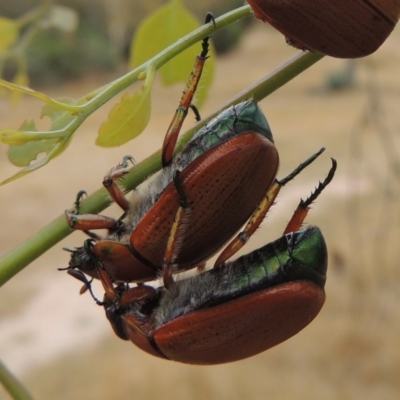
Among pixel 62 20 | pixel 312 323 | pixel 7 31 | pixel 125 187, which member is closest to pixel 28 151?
pixel 125 187

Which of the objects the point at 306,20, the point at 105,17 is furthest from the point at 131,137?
the point at 105,17

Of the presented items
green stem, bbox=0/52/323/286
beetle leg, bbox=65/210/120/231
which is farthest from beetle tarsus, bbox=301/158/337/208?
beetle leg, bbox=65/210/120/231

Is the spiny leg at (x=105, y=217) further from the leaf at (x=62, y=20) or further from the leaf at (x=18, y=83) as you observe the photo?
the leaf at (x=62, y=20)

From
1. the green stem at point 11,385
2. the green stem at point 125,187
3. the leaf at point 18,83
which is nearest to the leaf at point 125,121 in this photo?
the green stem at point 125,187

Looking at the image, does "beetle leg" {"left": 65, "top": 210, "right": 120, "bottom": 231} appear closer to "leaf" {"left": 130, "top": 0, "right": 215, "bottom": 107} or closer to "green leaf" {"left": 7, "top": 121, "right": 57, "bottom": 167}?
"green leaf" {"left": 7, "top": 121, "right": 57, "bottom": 167}

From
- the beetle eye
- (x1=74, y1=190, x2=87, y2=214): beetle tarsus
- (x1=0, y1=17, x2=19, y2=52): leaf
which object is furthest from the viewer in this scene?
(x1=0, y1=17, x2=19, y2=52): leaf

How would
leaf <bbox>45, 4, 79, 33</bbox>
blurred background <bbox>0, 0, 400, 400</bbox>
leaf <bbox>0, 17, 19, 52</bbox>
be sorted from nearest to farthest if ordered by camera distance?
1. leaf <bbox>0, 17, 19, 52</bbox>
2. leaf <bbox>45, 4, 79, 33</bbox>
3. blurred background <bbox>0, 0, 400, 400</bbox>

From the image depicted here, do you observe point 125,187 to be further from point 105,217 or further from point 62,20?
point 62,20
